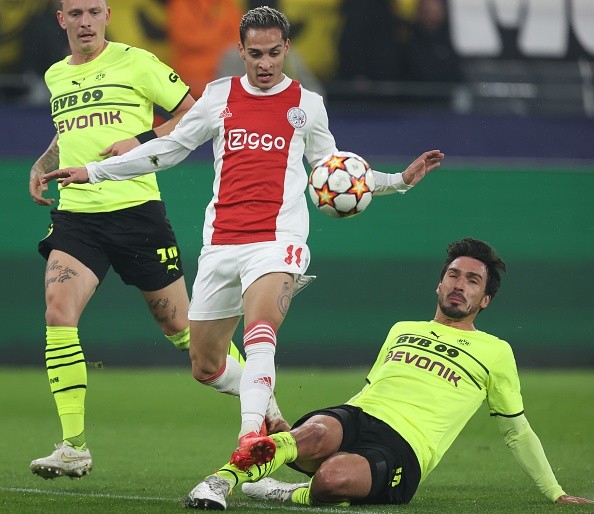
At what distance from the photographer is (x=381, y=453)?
237 inches

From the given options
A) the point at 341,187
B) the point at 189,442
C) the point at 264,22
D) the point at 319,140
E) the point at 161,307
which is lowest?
the point at 189,442

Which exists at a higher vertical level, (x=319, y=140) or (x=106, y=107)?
(x=106, y=107)

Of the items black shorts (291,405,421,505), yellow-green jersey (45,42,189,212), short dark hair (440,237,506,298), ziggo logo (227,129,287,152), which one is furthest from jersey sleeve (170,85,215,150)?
black shorts (291,405,421,505)

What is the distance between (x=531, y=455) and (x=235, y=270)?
172 centimetres

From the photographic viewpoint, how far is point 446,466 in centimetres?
816

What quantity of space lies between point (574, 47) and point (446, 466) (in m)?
9.03

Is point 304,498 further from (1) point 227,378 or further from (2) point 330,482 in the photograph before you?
(1) point 227,378

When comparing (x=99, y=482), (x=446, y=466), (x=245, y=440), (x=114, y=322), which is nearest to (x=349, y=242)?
(x=114, y=322)

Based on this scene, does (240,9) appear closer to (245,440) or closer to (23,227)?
(23,227)

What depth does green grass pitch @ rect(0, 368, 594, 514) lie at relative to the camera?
6.32m

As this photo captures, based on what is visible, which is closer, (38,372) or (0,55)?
(38,372)

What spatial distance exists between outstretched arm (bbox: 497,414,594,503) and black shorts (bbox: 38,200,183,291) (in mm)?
2413

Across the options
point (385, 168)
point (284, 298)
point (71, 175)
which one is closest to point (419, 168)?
point (284, 298)

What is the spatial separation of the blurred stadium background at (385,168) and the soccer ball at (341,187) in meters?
7.10
